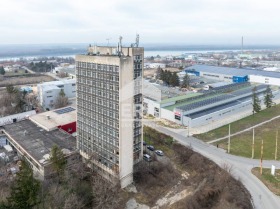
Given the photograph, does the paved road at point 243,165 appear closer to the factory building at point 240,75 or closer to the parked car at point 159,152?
the parked car at point 159,152

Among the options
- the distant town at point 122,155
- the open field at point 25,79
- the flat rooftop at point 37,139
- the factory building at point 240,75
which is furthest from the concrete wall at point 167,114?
the open field at point 25,79

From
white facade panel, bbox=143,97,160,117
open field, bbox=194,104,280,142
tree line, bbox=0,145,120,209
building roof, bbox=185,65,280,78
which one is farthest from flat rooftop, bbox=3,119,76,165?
building roof, bbox=185,65,280,78

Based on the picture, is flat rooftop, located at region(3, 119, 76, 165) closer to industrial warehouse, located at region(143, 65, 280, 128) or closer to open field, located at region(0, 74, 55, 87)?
industrial warehouse, located at region(143, 65, 280, 128)

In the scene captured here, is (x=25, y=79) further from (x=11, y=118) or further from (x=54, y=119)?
(x=54, y=119)


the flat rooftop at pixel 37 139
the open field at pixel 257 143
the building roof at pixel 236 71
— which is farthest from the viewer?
the building roof at pixel 236 71

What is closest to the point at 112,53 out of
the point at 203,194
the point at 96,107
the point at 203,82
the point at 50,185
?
the point at 96,107
